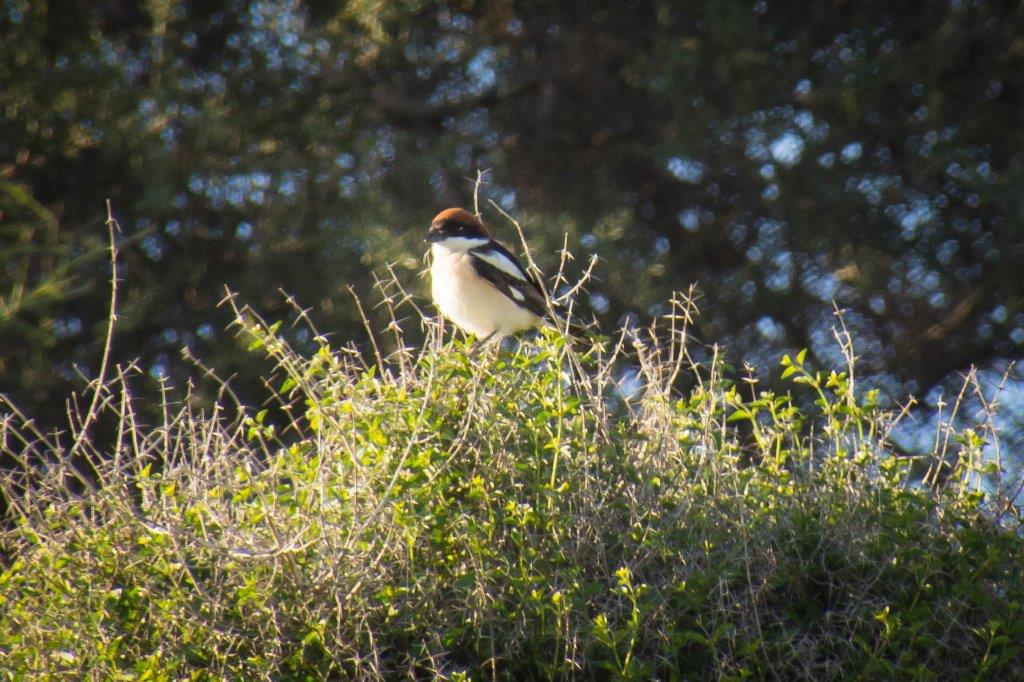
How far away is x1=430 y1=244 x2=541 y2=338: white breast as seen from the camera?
16.1ft

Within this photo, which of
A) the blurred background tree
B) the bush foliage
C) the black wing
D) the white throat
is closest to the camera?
the bush foliage

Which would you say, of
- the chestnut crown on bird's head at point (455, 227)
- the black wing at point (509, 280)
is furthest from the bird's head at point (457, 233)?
the black wing at point (509, 280)

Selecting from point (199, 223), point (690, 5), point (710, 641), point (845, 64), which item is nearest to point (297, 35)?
point (199, 223)

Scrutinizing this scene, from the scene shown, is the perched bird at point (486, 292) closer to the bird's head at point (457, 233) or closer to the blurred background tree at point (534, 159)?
the bird's head at point (457, 233)

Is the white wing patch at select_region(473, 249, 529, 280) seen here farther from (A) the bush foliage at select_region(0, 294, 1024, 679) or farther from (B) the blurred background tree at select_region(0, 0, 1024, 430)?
(B) the blurred background tree at select_region(0, 0, 1024, 430)

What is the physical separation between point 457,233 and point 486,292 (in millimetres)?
335

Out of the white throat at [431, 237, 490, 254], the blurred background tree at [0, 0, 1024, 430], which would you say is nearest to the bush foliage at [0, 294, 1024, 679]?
the white throat at [431, 237, 490, 254]

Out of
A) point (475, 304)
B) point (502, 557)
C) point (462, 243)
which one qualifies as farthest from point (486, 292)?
point (502, 557)

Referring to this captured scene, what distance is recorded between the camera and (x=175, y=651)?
2932 mm

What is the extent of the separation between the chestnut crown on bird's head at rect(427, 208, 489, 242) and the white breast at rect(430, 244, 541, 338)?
0.43ft

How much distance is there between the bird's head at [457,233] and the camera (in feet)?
16.7

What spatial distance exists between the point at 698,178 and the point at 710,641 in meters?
5.68

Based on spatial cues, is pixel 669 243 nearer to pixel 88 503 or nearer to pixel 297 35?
pixel 297 35

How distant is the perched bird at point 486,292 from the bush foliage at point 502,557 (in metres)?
1.60
